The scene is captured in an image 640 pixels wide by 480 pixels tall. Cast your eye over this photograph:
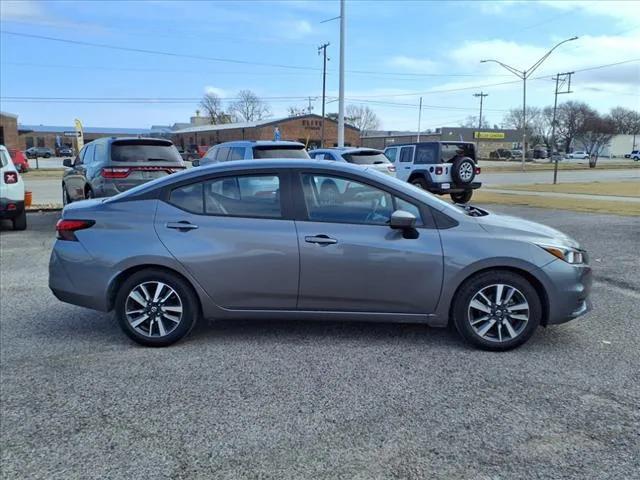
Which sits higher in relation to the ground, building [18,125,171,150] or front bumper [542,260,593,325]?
building [18,125,171,150]

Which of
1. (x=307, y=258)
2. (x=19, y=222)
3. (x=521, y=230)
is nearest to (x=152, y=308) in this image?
(x=307, y=258)

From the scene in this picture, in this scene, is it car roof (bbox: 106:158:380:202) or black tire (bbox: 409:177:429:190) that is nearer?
car roof (bbox: 106:158:380:202)

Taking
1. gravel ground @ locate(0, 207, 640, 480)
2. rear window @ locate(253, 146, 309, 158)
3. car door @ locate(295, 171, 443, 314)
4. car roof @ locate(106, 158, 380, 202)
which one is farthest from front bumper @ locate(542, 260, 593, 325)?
rear window @ locate(253, 146, 309, 158)

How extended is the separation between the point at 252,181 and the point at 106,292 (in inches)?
60.8

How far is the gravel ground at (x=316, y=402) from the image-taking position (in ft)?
9.29

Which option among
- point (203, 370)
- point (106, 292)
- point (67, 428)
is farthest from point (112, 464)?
point (106, 292)

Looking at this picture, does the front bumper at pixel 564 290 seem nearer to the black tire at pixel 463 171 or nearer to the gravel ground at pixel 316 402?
the gravel ground at pixel 316 402

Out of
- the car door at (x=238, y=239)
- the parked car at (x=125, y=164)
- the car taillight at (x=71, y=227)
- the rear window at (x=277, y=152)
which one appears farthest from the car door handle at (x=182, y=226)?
the rear window at (x=277, y=152)

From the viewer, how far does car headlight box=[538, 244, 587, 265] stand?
13.9ft

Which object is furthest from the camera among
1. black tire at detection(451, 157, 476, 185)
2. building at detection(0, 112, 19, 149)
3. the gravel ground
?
building at detection(0, 112, 19, 149)

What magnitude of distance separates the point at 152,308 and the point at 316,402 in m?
1.74

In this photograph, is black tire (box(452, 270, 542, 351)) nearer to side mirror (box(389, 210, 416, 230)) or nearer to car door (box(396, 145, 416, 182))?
side mirror (box(389, 210, 416, 230))

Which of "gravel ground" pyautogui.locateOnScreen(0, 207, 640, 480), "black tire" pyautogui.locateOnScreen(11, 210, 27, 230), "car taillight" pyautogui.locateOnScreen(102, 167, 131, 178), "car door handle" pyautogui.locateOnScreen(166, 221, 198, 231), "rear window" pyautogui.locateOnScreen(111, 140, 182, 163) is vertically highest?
"rear window" pyautogui.locateOnScreen(111, 140, 182, 163)

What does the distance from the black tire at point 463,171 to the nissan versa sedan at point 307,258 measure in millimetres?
12214
